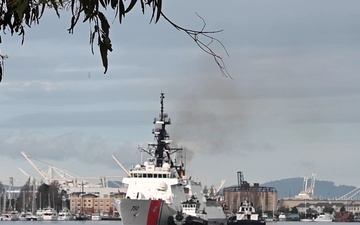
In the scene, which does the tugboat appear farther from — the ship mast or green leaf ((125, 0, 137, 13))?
green leaf ((125, 0, 137, 13))

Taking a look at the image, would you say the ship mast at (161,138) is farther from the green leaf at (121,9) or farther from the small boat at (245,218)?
the green leaf at (121,9)

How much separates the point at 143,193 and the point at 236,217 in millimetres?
34470

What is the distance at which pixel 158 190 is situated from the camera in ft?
246

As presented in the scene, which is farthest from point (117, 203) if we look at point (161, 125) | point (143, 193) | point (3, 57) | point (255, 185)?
point (255, 185)

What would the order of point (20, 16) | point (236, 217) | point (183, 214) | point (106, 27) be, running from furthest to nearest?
point (236, 217) < point (183, 214) < point (106, 27) < point (20, 16)

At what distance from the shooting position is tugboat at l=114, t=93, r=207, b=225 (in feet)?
240

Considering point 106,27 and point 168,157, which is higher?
point 168,157

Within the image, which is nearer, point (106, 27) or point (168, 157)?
point (106, 27)

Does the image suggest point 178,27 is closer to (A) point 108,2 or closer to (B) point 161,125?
(A) point 108,2

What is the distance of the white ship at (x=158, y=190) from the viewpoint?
2874 inches

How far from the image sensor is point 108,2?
428 inches

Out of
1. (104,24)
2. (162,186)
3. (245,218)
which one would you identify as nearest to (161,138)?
(162,186)

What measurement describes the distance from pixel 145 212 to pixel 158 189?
2633 millimetres

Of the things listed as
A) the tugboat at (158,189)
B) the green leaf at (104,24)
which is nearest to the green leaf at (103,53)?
the green leaf at (104,24)
